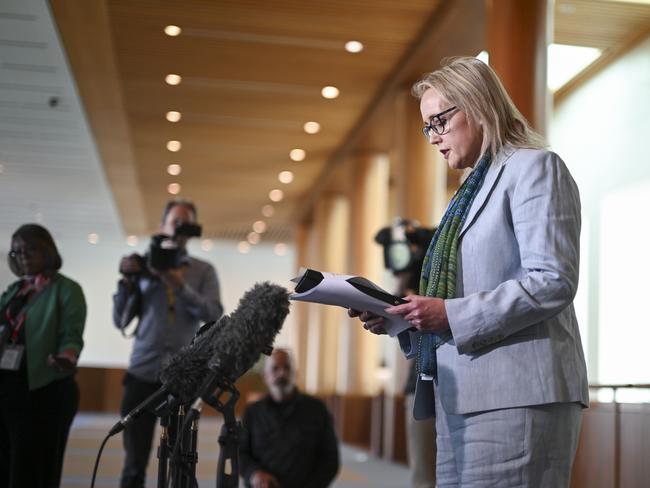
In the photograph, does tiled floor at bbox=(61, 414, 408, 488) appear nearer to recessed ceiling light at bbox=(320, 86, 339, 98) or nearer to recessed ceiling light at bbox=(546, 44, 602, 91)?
recessed ceiling light at bbox=(546, 44, 602, 91)

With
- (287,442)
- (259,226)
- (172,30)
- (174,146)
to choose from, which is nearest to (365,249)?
(174,146)

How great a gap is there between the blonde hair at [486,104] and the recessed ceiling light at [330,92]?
10157mm

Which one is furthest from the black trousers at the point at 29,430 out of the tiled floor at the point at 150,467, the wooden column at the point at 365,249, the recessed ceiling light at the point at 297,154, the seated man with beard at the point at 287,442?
the recessed ceiling light at the point at 297,154

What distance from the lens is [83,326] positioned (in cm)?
401

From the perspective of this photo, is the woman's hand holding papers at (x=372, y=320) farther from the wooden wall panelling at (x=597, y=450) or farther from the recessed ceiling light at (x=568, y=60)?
the recessed ceiling light at (x=568, y=60)

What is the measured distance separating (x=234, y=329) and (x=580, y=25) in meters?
7.88

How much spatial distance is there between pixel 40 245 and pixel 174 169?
1319 cm

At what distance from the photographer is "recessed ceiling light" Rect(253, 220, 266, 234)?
74.2ft

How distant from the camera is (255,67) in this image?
11.5 m

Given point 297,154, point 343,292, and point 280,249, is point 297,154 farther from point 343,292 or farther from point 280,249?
point 343,292

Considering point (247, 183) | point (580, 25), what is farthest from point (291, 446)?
point (247, 183)

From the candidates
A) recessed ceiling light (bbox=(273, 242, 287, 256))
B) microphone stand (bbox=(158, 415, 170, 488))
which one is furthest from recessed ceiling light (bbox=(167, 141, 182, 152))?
microphone stand (bbox=(158, 415, 170, 488))

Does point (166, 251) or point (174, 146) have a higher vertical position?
point (174, 146)

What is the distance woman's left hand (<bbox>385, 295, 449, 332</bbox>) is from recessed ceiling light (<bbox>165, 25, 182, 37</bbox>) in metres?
8.76
